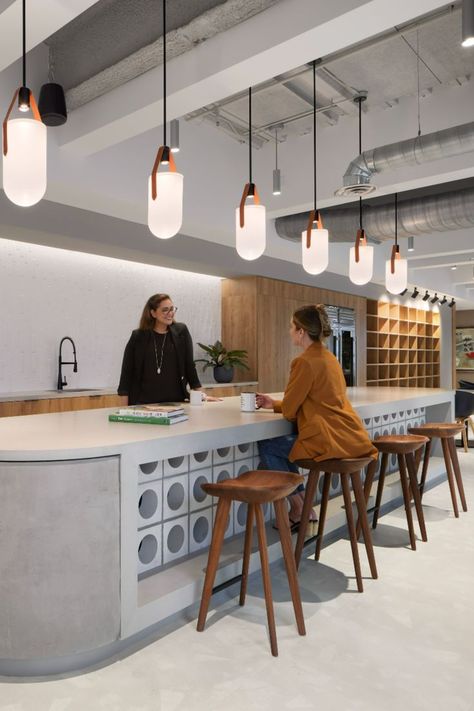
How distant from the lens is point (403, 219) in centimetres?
594

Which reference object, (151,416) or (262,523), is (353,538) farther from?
(151,416)

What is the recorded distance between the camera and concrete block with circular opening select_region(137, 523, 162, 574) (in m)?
2.60

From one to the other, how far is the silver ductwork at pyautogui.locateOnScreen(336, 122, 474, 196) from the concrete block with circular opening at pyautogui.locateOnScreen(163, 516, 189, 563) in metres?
2.51

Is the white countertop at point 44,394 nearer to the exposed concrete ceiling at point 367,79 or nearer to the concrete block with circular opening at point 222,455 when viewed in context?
the concrete block with circular opening at point 222,455

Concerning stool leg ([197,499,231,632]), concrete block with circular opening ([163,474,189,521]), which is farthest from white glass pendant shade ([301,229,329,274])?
stool leg ([197,499,231,632])

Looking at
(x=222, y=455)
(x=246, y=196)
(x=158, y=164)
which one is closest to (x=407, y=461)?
(x=222, y=455)

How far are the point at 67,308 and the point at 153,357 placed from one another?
90.7 inches

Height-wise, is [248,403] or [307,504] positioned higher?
[248,403]

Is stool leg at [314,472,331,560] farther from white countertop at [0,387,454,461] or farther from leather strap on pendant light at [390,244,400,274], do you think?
leather strap on pendant light at [390,244,400,274]

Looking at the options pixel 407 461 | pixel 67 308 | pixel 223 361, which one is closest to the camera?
pixel 407 461

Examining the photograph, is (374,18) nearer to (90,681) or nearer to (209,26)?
(209,26)

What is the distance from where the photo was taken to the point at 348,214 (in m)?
6.35

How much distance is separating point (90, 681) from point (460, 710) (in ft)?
4.22

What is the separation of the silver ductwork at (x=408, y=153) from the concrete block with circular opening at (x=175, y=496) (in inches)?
92.5
